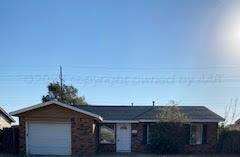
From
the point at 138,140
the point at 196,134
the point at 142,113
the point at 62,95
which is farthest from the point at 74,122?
the point at 62,95

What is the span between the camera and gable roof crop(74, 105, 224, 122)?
24641 mm

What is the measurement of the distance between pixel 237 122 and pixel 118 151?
11196 mm

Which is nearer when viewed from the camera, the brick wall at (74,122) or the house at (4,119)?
the brick wall at (74,122)

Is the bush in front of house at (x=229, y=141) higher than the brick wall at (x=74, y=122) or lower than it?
lower

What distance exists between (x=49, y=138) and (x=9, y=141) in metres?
2.79

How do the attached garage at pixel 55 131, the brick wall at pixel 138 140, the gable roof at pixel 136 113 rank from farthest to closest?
the brick wall at pixel 138 140, the gable roof at pixel 136 113, the attached garage at pixel 55 131

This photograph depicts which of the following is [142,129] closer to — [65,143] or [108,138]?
[108,138]

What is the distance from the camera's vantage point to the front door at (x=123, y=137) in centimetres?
2492

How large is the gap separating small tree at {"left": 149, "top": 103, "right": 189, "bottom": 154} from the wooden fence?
8.91 m

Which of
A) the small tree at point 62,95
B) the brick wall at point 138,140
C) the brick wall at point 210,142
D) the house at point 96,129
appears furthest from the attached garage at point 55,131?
the small tree at point 62,95

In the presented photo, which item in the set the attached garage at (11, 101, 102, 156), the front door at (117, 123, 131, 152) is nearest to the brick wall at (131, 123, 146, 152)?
the front door at (117, 123, 131, 152)

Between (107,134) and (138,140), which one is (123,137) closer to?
(138,140)

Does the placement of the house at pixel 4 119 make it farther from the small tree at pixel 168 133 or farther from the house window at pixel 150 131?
the small tree at pixel 168 133

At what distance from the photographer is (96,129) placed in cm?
2436
